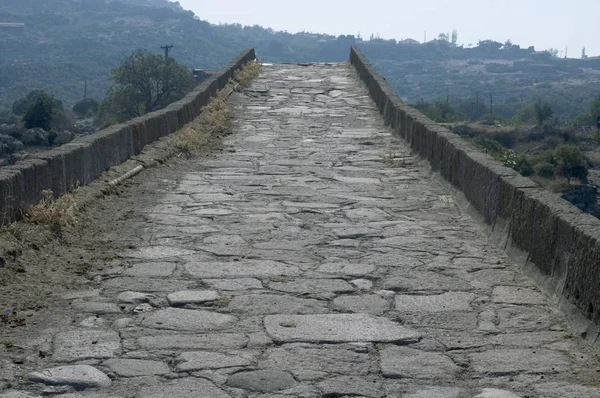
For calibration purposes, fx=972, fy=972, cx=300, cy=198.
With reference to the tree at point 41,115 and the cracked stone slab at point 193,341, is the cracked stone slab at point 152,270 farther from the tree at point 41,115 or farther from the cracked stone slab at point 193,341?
the tree at point 41,115

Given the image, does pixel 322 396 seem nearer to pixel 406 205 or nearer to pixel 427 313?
pixel 427 313

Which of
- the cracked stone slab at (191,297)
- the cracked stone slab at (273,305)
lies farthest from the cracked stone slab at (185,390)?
the cracked stone slab at (191,297)

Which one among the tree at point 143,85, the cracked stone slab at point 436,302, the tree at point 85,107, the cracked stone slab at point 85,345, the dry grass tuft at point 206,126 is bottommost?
the tree at point 85,107

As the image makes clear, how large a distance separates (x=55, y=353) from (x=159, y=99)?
60.7 metres

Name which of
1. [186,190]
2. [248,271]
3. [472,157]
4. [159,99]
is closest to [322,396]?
[248,271]

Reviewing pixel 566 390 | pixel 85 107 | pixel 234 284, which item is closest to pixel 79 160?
pixel 234 284

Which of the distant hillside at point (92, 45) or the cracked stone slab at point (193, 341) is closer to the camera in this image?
the cracked stone slab at point (193, 341)

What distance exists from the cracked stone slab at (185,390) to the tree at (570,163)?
125ft

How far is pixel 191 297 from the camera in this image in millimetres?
5469

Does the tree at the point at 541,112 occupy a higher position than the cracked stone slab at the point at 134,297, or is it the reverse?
the cracked stone slab at the point at 134,297

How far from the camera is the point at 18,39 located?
16200 cm

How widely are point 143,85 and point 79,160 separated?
5746 centimetres

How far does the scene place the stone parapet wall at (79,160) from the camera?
6566 millimetres

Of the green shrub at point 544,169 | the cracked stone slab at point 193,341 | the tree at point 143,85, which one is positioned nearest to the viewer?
the cracked stone slab at point 193,341
